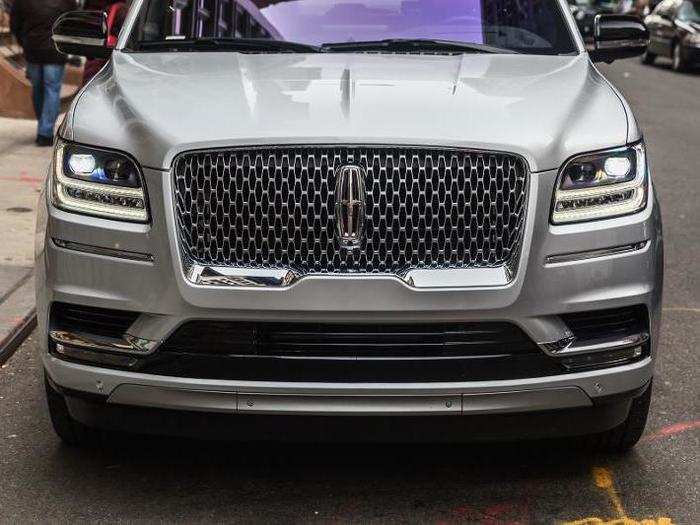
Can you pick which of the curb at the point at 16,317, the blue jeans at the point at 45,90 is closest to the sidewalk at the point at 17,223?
the curb at the point at 16,317

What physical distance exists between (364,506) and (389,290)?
31.0 inches

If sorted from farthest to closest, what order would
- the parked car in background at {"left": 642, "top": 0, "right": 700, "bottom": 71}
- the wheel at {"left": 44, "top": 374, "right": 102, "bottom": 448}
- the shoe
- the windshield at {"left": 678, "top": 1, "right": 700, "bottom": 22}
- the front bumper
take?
the windshield at {"left": 678, "top": 1, "right": 700, "bottom": 22}
the parked car in background at {"left": 642, "top": 0, "right": 700, "bottom": 71}
the shoe
the wheel at {"left": 44, "top": 374, "right": 102, "bottom": 448}
the front bumper

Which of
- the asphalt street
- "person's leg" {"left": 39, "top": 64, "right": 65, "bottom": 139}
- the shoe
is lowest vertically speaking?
the shoe

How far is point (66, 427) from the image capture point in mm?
4918

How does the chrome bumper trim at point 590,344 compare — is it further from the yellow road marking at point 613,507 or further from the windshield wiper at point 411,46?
the windshield wiper at point 411,46

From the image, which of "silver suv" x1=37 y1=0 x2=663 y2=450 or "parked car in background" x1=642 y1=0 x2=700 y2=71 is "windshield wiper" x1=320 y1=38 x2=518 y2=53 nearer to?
"silver suv" x1=37 y1=0 x2=663 y2=450

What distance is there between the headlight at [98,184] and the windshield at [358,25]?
1236 millimetres

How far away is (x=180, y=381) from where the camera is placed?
4250mm

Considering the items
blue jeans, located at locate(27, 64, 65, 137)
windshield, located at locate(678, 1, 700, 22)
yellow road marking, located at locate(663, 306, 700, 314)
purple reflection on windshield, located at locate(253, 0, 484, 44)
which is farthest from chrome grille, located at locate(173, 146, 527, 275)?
windshield, located at locate(678, 1, 700, 22)

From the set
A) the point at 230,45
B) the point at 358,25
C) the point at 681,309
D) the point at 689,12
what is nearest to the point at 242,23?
the point at 230,45

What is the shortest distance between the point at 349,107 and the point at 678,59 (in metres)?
24.3

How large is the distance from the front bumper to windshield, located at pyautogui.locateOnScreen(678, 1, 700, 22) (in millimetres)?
24260

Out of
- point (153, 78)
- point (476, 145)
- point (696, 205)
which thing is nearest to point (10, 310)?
point (153, 78)

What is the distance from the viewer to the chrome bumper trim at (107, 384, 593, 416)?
424 cm
